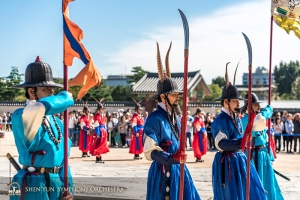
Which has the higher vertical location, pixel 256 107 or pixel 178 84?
pixel 178 84

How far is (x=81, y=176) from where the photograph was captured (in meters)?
11.2

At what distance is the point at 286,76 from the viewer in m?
73.2

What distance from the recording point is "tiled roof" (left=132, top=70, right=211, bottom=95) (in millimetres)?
33844

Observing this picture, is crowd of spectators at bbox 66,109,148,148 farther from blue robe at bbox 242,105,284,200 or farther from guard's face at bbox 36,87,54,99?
guard's face at bbox 36,87,54,99

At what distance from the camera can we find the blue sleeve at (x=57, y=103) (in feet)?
13.3

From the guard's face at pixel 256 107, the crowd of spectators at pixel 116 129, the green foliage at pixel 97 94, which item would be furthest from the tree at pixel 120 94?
the guard's face at pixel 256 107

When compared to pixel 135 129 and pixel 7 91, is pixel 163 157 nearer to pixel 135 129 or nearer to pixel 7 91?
pixel 135 129

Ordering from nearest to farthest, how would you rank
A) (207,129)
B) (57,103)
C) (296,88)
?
(57,103), (207,129), (296,88)

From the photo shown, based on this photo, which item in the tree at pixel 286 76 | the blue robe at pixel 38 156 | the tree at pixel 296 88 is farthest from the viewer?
the tree at pixel 286 76

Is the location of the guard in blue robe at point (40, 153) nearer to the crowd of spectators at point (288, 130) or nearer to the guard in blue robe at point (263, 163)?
the guard in blue robe at point (263, 163)

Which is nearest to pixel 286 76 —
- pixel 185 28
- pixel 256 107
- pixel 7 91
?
pixel 7 91

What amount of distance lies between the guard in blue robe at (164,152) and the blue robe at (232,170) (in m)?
0.92

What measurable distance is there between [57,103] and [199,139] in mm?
12020

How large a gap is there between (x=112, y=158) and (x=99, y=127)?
134cm
